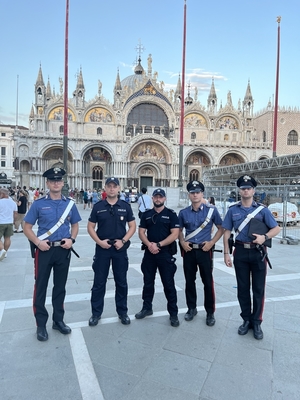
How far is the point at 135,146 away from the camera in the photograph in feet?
122

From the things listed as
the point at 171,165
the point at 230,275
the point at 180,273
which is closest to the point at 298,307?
the point at 230,275

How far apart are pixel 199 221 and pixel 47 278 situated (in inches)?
78.2

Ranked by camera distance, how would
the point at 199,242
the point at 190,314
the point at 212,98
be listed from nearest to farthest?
the point at 199,242 → the point at 190,314 → the point at 212,98

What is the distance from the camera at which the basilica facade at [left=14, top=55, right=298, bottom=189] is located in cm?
3525

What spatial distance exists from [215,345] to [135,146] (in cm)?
3491

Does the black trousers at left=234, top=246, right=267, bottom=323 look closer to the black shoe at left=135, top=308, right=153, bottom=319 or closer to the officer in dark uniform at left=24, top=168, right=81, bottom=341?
the black shoe at left=135, top=308, right=153, bottom=319

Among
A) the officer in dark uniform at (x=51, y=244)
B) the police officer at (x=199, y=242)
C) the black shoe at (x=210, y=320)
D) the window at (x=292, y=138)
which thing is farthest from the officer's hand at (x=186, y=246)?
the window at (x=292, y=138)

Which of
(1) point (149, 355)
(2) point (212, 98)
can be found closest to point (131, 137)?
(2) point (212, 98)

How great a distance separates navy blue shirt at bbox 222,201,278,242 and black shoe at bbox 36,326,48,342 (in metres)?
2.45

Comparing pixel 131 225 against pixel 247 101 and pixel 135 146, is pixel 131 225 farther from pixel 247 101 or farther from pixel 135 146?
pixel 247 101

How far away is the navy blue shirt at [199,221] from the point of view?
12.6ft

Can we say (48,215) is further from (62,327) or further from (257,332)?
(257,332)

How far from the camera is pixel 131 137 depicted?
36.6 meters

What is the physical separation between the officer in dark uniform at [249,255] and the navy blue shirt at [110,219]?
1319mm
